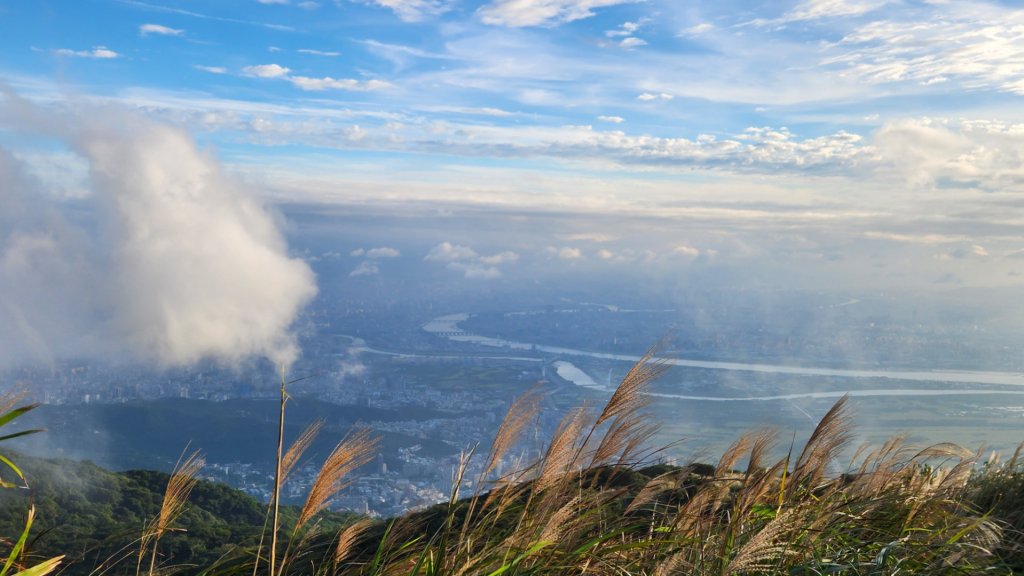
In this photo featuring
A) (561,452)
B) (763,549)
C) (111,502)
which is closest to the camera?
(763,549)

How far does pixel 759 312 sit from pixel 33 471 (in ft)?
156

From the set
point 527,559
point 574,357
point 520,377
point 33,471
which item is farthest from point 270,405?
point 527,559

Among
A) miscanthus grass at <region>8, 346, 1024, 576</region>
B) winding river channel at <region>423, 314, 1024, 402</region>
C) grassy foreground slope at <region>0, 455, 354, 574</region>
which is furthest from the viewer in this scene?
winding river channel at <region>423, 314, 1024, 402</region>

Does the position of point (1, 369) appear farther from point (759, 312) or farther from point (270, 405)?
point (759, 312)

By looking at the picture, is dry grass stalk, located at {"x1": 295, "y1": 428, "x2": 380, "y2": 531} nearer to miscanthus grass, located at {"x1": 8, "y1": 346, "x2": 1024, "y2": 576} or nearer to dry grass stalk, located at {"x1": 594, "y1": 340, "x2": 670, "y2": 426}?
miscanthus grass, located at {"x1": 8, "y1": 346, "x2": 1024, "y2": 576}

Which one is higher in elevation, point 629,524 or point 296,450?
point 296,450

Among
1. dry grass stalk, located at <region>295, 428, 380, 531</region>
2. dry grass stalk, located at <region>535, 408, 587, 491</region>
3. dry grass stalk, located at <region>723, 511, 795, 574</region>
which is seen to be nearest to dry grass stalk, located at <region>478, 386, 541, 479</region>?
dry grass stalk, located at <region>535, 408, 587, 491</region>

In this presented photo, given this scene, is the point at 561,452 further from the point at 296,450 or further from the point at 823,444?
the point at 823,444

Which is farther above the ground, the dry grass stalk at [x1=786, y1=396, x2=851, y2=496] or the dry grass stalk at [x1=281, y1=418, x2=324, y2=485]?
the dry grass stalk at [x1=281, y1=418, x2=324, y2=485]

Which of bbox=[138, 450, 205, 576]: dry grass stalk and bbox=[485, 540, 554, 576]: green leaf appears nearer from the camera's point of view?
bbox=[485, 540, 554, 576]: green leaf

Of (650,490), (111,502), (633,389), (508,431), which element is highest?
(633,389)

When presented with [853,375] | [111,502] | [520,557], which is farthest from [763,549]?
[853,375]

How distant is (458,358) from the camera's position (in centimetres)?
5653

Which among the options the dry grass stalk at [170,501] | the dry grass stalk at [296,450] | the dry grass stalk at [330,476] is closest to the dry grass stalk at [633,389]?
the dry grass stalk at [330,476]
